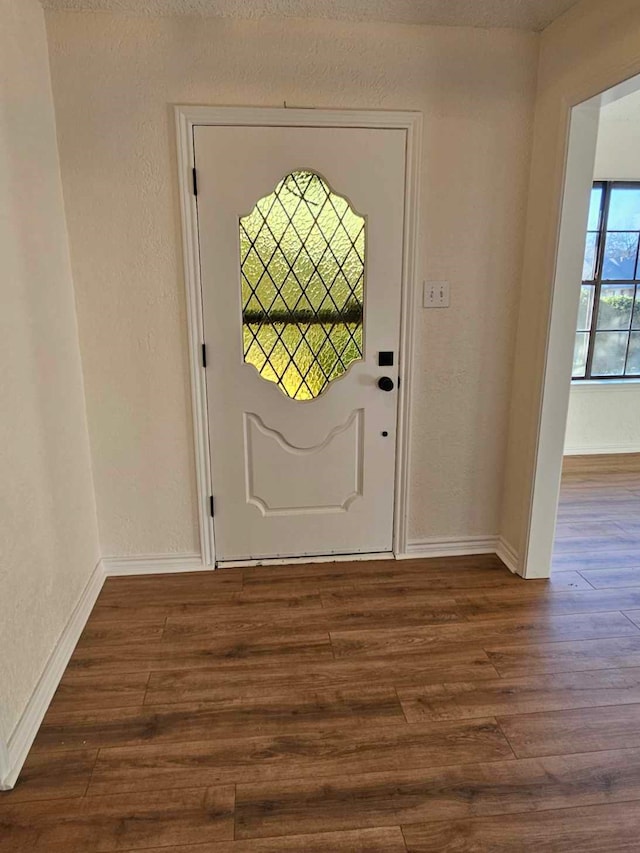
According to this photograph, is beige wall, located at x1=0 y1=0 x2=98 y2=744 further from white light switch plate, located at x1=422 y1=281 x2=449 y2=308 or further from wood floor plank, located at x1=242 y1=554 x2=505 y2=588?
white light switch plate, located at x1=422 y1=281 x2=449 y2=308

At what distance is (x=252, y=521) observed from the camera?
277 centimetres

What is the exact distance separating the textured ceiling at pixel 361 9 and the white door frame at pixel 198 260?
1.11 feet

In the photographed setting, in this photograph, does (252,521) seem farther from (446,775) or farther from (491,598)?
(446,775)

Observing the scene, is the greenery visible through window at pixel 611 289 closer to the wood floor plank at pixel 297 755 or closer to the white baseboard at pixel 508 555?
the white baseboard at pixel 508 555

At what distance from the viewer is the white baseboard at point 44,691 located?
1.63m

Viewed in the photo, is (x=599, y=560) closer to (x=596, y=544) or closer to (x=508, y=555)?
(x=596, y=544)

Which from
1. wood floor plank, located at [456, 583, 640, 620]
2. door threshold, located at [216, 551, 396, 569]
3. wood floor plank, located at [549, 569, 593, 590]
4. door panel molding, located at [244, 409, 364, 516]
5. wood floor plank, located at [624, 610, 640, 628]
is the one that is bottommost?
wood floor plank, located at [624, 610, 640, 628]

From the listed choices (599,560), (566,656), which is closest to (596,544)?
(599,560)

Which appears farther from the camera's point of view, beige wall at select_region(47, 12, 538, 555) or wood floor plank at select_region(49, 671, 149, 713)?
beige wall at select_region(47, 12, 538, 555)

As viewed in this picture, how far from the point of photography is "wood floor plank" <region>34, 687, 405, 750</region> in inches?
70.1

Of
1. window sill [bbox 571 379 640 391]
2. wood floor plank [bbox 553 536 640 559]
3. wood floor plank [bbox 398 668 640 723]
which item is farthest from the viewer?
window sill [bbox 571 379 640 391]

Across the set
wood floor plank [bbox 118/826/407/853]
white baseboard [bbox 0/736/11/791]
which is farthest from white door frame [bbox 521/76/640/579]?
white baseboard [bbox 0/736/11/791]

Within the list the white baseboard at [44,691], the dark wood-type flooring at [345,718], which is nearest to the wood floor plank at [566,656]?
the dark wood-type flooring at [345,718]

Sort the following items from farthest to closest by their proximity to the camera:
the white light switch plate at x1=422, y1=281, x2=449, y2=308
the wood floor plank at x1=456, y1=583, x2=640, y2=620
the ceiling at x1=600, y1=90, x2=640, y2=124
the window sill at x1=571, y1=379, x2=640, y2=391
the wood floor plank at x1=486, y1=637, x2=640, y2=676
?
the window sill at x1=571, y1=379, x2=640, y2=391
the ceiling at x1=600, y1=90, x2=640, y2=124
the white light switch plate at x1=422, y1=281, x2=449, y2=308
the wood floor plank at x1=456, y1=583, x2=640, y2=620
the wood floor plank at x1=486, y1=637, x2=640, y2=676
